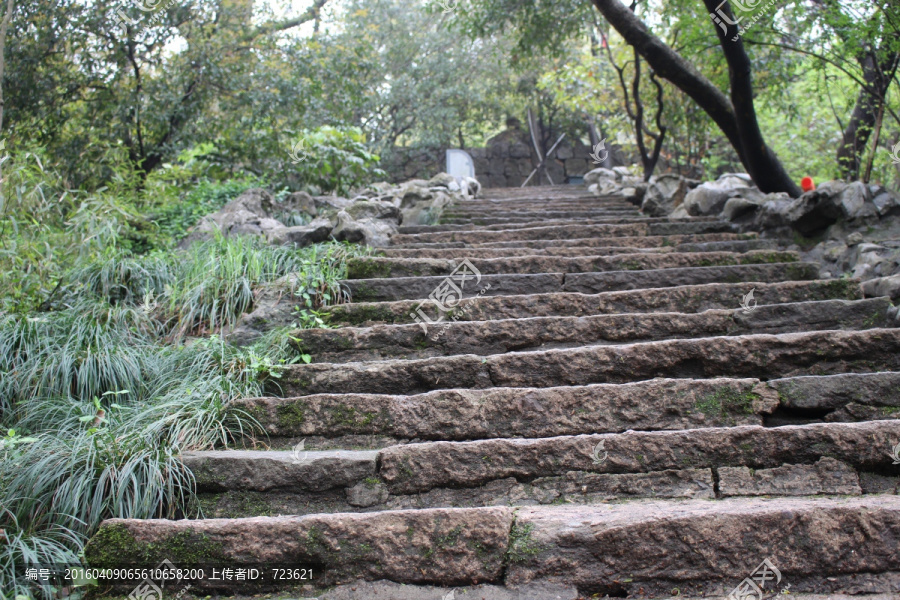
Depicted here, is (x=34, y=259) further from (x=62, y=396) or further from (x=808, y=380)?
(x=808, y=380)

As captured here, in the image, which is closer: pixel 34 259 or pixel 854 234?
pixel 34 259

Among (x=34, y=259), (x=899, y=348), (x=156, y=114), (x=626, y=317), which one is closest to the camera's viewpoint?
(x=899, y=348)

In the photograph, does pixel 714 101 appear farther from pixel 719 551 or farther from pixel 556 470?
pixel 719 551

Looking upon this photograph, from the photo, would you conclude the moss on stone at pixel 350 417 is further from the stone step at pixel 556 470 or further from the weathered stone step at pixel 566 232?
the weathered stone step at pixel 566 232

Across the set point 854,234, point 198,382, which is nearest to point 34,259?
point 198,382

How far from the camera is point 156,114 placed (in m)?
6.85

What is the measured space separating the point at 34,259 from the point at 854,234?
5.20 metres

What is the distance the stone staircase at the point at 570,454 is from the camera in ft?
6.46

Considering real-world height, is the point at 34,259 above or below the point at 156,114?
below

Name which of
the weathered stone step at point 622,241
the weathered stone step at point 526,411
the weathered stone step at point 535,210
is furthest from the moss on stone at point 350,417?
the weathered stone step at point 535,210

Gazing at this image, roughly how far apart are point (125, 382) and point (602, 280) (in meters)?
2.79

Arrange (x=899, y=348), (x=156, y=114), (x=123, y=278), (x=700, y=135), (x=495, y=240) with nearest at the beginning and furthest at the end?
1. (x=899, y=348)
2. (x=123, y=278)
3. (x=495, y=240)
4. (x=156, y=114)
5. (x=700, y=135)

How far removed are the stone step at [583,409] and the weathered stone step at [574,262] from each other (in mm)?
1735

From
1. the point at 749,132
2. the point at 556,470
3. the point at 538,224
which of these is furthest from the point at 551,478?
the point at 749,132
